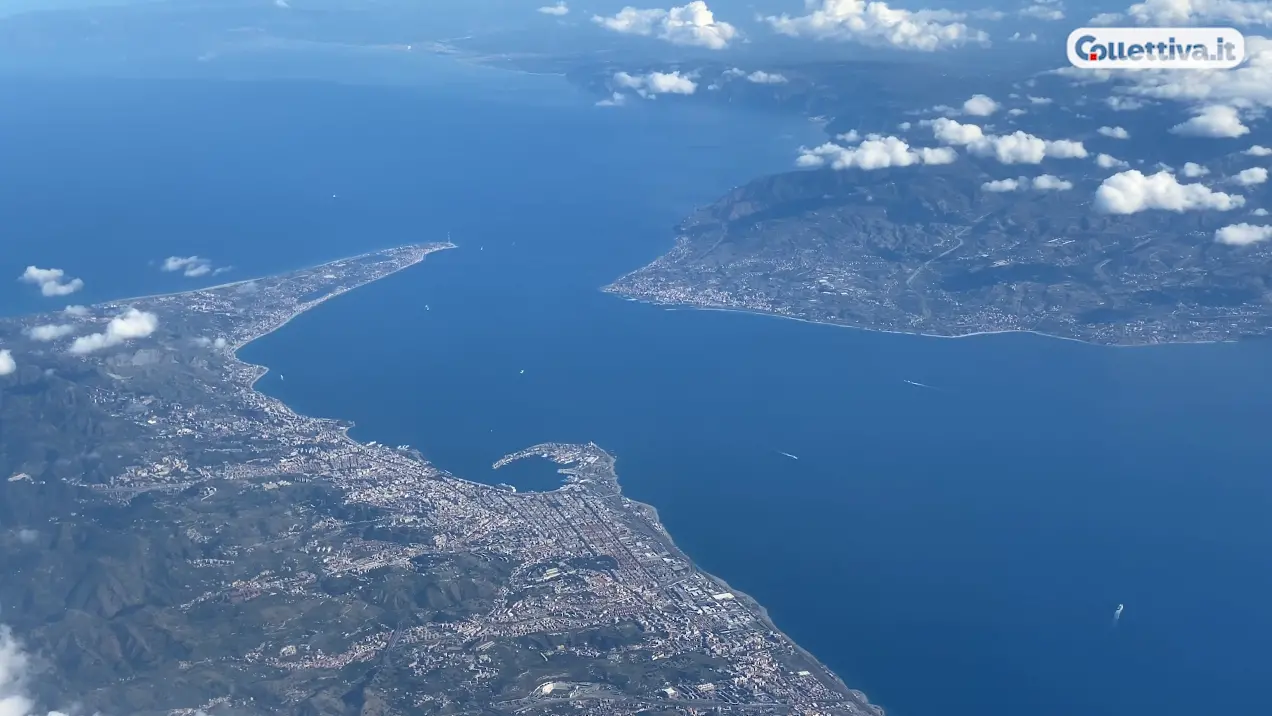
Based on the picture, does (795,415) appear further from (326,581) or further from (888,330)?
(326,581)

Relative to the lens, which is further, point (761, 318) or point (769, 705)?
point (761, 318)

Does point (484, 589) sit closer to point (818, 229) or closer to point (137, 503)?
point (137, 503)

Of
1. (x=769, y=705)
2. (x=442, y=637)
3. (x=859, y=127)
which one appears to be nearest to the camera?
(x=769, y=705)

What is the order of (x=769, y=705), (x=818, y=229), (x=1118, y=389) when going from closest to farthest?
(x=769, y=705), (x=1118, y=389), (x=818, y=229)

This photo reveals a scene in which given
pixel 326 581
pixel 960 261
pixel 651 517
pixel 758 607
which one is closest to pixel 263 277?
pixel 326 581

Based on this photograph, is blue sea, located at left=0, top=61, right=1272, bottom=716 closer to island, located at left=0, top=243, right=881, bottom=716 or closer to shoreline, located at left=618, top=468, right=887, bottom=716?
shoreline, located at left=618, top=468, right=887, bottom=716

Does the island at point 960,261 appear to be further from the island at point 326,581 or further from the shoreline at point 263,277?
the island at point 326,581

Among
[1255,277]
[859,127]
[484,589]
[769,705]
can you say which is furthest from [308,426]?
[859,127]
